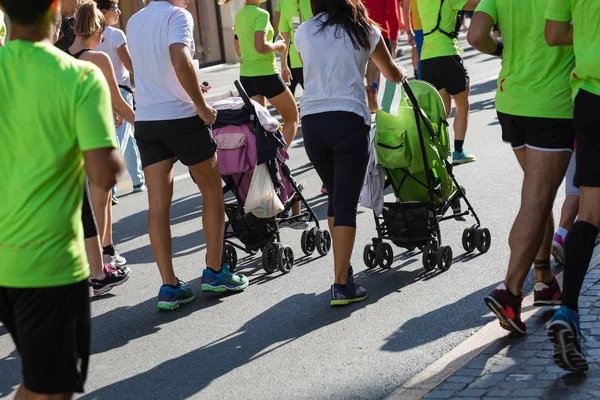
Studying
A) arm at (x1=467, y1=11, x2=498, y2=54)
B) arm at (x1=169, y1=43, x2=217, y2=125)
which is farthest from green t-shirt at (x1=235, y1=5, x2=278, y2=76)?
arm at (x1=467, y1=11, x2=498, y2=54)

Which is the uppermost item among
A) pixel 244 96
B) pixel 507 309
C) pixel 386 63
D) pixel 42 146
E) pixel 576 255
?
pixel 42 146

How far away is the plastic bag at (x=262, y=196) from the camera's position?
7117mm

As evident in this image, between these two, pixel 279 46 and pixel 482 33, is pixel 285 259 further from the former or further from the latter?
pixel 279 46

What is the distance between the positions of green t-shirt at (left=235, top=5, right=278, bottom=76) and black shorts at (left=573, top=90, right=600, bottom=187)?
5152mm

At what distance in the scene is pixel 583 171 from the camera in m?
4.84

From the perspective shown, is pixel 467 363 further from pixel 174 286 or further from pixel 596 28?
pixel 174 286

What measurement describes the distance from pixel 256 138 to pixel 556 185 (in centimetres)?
233

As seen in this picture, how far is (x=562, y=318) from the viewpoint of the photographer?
475 cm

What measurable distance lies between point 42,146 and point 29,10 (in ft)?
1.42

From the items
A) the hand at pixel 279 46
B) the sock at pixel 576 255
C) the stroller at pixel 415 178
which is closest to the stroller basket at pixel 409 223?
the stroller at pixel 415 178

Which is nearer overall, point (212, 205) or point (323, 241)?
point (212, 205)

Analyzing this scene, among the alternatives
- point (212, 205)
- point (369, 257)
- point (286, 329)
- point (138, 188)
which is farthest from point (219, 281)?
point (138, 188)

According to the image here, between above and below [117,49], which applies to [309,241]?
below

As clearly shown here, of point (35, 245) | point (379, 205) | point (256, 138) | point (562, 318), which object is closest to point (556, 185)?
point (562, 318)
